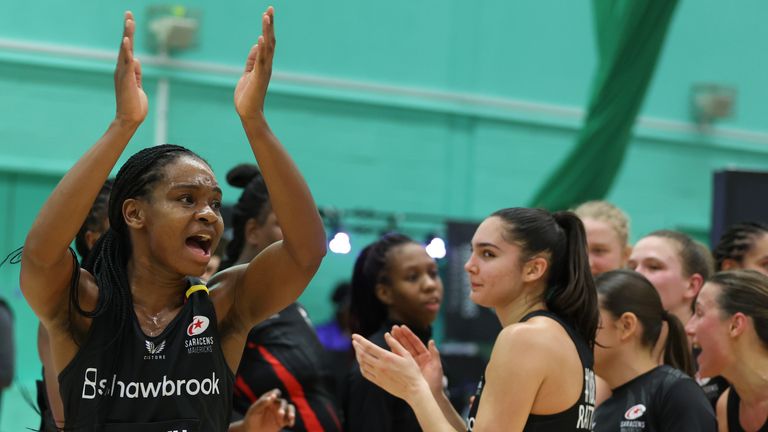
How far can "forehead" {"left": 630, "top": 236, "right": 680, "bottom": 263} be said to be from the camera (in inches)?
187

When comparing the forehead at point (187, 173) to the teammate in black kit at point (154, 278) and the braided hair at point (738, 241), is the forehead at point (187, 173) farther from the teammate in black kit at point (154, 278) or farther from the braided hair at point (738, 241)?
the braided hair at point (738, 241)

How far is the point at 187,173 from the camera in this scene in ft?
9.21

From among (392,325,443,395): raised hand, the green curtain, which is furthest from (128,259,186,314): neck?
the green curtain

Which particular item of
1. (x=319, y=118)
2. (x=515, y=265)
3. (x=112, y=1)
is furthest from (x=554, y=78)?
(x=515, y=265)

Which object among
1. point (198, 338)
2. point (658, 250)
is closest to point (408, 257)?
point (658, 250)

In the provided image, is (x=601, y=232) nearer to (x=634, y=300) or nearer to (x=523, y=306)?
(x=634, y=300)

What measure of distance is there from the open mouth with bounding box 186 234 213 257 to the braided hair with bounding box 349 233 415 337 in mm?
1993

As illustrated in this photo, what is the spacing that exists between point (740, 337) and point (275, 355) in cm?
180

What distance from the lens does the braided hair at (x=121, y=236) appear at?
8.98 ft

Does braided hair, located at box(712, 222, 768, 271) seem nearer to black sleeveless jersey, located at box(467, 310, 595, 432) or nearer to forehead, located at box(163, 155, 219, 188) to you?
black sleeveless jersey, located at box(467, 310, 595, 432)

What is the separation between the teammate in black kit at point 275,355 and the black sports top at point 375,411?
0.30ft

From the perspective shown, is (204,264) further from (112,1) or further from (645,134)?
(645,134)

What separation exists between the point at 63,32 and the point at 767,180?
6812 mm

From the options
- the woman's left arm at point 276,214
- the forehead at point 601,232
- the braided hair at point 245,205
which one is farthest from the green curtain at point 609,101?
the woman's left arm at point 276,214
